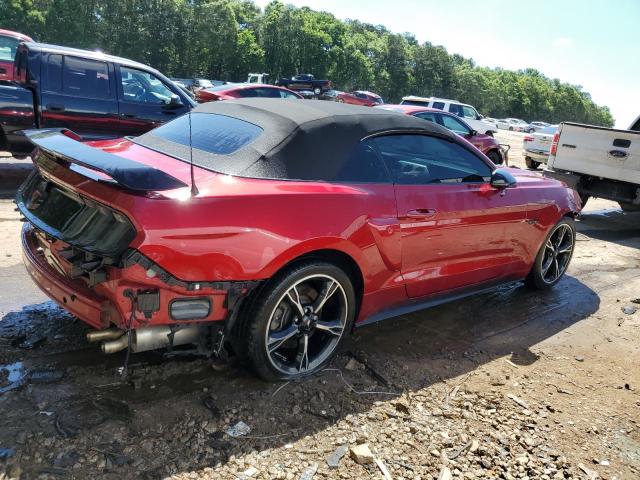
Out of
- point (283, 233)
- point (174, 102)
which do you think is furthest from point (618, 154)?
point (283, 233)

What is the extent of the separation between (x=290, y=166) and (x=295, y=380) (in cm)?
128

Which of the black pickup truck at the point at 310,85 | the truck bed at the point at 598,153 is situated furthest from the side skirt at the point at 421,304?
the black pickup truck at the point at 310,85

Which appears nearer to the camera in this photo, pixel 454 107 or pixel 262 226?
pixel 262 226

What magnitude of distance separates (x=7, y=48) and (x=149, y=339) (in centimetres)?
1271

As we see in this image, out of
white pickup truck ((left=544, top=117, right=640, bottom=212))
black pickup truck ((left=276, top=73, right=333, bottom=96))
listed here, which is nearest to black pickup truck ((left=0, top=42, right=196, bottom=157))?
white pickup truck ((left=544, top=117, right=640, bottom=212))

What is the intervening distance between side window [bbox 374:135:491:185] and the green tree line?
52394mm

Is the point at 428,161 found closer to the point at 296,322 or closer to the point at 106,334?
the point at 296,322

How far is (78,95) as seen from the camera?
7281 mm

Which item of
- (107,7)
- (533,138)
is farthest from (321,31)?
(533,138)

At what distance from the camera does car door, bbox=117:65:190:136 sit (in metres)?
7.64

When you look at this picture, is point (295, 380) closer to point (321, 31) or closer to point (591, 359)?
point (591, 359)

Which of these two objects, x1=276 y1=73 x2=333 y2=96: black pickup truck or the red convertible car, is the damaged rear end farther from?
x1=276 y1=73 x2=333 y2=96: black pickup truck

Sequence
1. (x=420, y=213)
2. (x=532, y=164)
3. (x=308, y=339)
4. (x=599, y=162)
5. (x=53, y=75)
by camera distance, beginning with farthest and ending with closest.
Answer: (x=532, y=164) < (x=599, y=162) < (x=53, y=75) < (x=420, y=213) < (x=308, y=339)

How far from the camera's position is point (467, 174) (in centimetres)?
411
